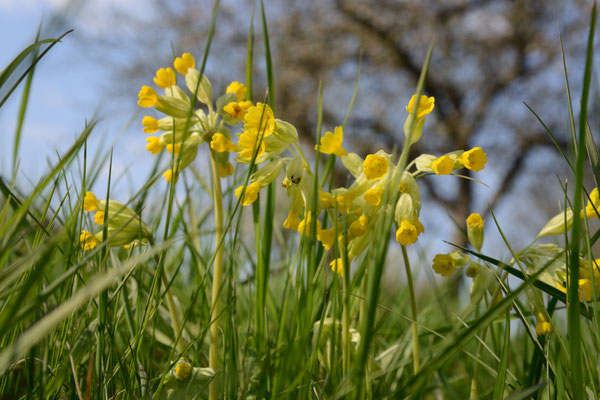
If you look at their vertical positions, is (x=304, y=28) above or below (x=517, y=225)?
above

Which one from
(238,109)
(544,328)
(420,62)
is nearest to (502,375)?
(544,328)

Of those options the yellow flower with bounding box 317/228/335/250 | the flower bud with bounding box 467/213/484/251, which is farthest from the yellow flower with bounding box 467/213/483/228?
the yellow flower with bounding box 317/228/335/250

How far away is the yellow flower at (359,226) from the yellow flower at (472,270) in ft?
0.52

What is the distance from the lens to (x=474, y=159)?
653 millimetres

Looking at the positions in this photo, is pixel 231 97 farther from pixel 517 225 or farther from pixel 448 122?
pixel 517 225

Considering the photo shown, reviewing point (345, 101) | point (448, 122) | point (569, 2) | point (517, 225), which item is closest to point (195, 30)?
point (345, 101)

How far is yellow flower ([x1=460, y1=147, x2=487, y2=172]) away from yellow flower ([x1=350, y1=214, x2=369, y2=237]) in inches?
5.6

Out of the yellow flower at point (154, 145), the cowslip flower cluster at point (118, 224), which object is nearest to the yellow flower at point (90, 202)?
the cowslip flower cluster at point (118, 224)

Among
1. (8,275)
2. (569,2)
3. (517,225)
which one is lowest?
(8,275)

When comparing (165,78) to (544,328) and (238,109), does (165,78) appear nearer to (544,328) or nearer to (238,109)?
(238,109)

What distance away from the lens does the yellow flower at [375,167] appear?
0.62 m

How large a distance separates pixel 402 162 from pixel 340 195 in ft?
0.74

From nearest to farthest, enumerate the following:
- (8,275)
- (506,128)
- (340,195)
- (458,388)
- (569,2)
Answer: (8,275), (340,195), (458,388), (569,2), (506,128)

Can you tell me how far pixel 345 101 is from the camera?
8.70m
